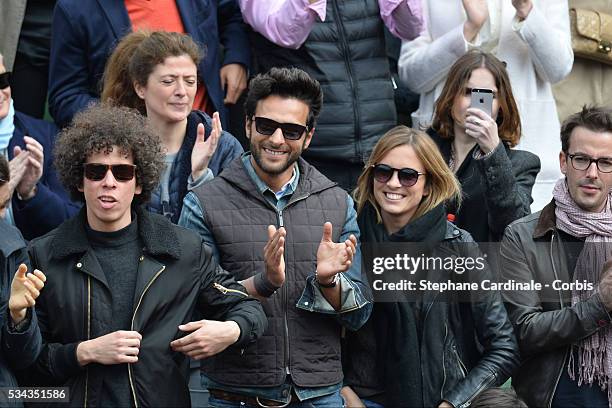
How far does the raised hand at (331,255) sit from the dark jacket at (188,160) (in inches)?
37.2

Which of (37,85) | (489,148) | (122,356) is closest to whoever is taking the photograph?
(122,356)

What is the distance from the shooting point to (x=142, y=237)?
5137mm

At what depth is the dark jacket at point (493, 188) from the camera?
6.05 meters

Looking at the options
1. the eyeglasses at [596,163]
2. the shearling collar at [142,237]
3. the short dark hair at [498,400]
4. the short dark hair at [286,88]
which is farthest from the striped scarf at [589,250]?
the shearling collar at [142,237]

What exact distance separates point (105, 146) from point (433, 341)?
1.68 meters

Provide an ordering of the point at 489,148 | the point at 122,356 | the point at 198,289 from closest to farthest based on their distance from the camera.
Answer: the point at 122,356 < the point at 198,289 < the point at 489,148

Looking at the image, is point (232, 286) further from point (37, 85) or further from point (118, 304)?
point (37, 85)

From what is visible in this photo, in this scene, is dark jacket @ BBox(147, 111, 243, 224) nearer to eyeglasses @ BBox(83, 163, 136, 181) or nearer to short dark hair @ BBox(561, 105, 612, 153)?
eyeglasses @ BBox(83, 163, 136, 181)

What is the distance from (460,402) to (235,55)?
2.37 m

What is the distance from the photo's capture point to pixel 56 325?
5016mm

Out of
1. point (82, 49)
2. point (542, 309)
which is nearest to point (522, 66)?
point (542, 309)

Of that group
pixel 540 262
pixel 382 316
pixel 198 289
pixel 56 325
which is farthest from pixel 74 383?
pixel 540 262

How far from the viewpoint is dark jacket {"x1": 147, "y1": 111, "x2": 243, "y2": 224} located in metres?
5.91

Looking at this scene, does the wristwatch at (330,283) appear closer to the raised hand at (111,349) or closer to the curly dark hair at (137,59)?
the raised hand at (111,349)
